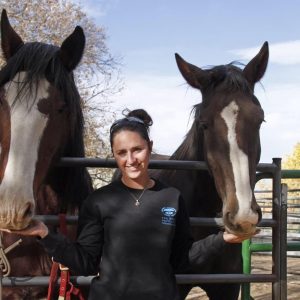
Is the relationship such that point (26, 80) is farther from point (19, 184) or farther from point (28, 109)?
point (19, 184)

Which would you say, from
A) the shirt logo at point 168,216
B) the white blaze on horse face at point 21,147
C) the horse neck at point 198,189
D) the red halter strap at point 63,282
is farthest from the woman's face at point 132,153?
the horse neck at point 198,189

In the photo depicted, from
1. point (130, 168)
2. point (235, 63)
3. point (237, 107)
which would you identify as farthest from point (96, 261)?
point (235, 63)

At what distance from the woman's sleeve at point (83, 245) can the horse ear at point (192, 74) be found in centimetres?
148

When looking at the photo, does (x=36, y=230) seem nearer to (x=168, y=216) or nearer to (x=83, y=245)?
(x=83, y=245)

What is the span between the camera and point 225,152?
3.05m

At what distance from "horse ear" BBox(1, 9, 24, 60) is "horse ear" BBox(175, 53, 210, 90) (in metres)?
1.13

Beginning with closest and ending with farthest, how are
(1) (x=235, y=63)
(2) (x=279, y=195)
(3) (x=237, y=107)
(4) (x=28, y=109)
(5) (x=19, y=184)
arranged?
(5) (x=19, y=184), (4) (x=28, y=109), (3) (x=237, y=107), (2) (x=279, y=195), (1) (x=235, y=63)

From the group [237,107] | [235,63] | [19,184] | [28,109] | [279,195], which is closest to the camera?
[19,184]

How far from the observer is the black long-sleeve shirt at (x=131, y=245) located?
7.47 feet

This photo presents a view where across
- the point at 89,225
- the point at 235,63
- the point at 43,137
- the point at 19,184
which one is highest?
the point at 235,63

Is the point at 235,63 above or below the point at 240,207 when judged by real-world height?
above

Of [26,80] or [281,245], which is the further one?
[281,245]

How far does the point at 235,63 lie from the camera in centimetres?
376

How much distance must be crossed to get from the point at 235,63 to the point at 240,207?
145 cm
